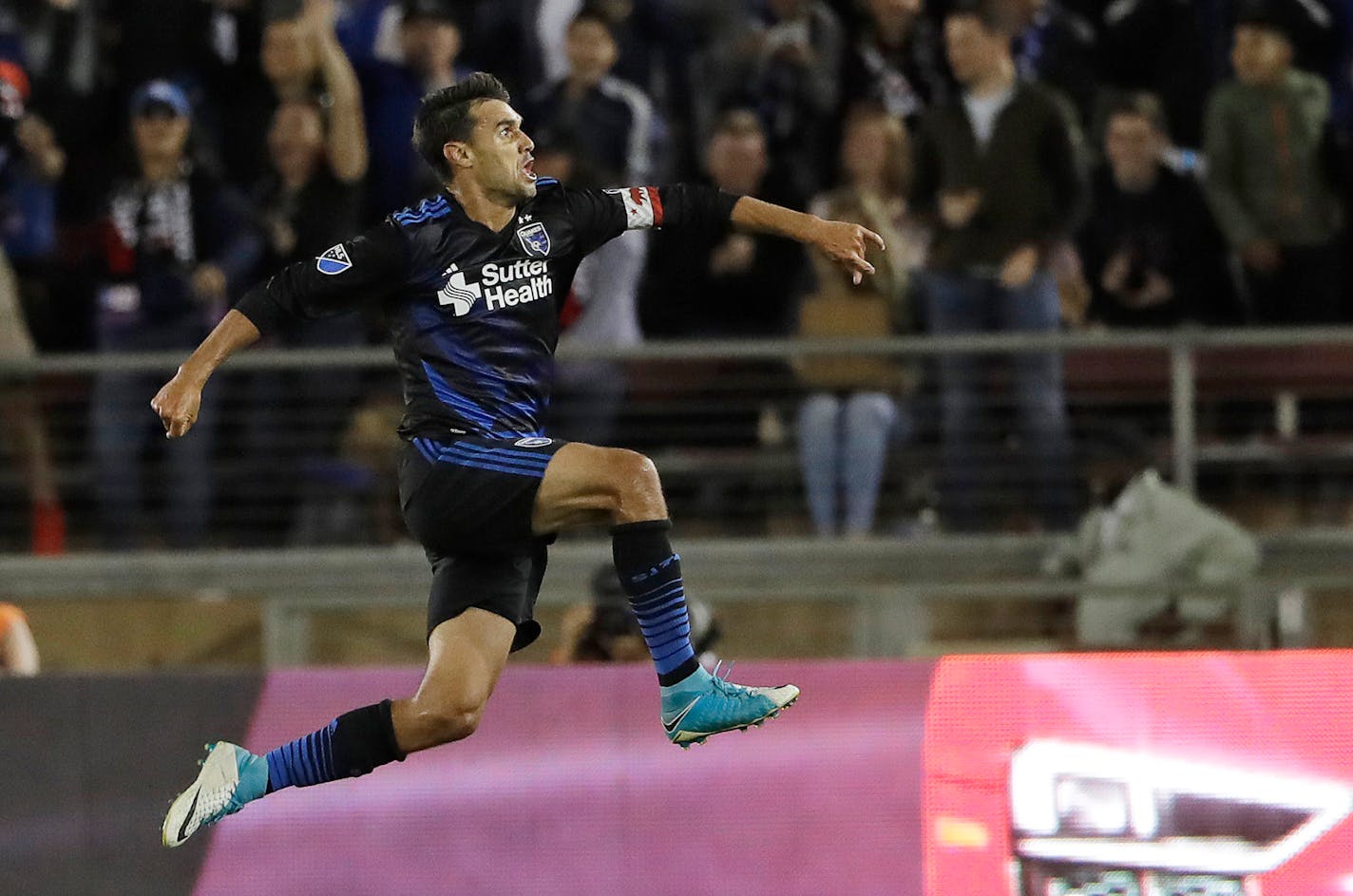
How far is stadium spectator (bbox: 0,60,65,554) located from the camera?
951 cm

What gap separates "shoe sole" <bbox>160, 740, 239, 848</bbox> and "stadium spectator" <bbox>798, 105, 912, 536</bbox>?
3.41 metres

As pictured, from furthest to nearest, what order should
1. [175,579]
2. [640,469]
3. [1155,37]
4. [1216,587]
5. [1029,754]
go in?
[1155,37], [175,579], [1216,587], [1029,754], [640,469]

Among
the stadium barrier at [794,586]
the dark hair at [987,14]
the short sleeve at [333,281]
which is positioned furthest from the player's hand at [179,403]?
the dark hair at [987,14]

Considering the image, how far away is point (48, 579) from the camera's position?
9.21m

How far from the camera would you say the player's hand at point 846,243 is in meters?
6.12

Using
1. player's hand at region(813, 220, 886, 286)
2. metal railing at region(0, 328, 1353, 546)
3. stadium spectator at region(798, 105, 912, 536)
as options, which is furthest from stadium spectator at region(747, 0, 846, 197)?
player's hand at region(813, 220, 886, 286)

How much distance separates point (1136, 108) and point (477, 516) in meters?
4.49

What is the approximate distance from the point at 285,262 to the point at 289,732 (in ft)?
8.46

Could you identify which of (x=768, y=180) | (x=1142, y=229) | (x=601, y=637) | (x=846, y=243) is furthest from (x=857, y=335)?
(x=846, y=243)

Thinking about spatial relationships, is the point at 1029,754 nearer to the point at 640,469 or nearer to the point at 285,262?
the point at 640,469

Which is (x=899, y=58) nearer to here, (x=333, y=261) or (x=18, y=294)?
(x=18, y=294)

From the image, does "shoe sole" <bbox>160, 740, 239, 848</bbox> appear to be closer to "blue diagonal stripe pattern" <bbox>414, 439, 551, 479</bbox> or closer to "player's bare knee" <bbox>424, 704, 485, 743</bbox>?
"player's bare knee" <bbox>424, 704, 485, 743</bbox>

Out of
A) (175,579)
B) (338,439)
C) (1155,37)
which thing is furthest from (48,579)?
(1155,37)

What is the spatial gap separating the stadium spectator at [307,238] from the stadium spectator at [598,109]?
2.85 ft
